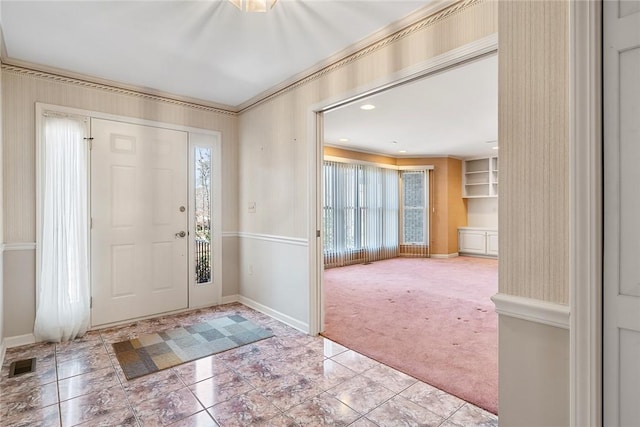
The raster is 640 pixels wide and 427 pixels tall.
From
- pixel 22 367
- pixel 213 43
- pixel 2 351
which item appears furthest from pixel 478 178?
pixel 2 351

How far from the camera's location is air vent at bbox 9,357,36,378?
96.6 inches

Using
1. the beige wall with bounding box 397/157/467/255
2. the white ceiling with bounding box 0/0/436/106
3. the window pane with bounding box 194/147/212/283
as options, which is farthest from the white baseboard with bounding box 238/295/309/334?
the beige wall with bounding box 397/157/467/255

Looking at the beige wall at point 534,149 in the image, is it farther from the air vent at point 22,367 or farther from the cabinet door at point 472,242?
the cabinet door at point 472,242

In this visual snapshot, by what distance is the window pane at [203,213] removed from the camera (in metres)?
4.05

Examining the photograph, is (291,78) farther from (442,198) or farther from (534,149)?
(442,198)

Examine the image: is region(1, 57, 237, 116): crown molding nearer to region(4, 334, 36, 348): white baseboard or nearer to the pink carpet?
region(4, 334, 36, 348): white baseboard

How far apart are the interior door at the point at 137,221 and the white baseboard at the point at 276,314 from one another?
28.9 inches

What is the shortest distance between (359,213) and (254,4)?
18.3 ft

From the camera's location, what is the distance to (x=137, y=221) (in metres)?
3.62

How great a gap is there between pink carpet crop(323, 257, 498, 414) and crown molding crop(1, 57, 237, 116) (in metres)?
2.95

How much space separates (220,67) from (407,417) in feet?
10.5

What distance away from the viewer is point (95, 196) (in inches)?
132

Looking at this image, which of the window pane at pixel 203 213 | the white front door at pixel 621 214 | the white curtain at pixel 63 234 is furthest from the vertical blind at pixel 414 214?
the white front door at pixel 621 214

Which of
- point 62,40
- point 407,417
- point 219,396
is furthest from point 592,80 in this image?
point 62,40
